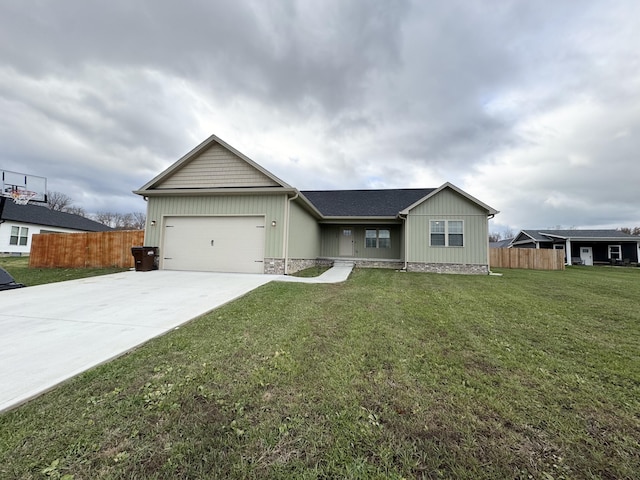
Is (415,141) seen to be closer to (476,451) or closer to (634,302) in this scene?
(634,302)

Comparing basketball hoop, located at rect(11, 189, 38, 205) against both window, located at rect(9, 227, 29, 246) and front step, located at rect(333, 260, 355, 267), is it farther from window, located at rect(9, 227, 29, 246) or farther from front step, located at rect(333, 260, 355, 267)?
front step, located at rect(333, 260, 355, 267)

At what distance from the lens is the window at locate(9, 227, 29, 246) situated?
2003cm

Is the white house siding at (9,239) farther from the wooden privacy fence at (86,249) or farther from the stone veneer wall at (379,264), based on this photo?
the stone veneer wall at (379,264)

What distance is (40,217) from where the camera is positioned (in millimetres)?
22531

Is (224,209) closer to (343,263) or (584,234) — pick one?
(343,263)

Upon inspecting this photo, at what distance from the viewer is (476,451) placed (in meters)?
1.65

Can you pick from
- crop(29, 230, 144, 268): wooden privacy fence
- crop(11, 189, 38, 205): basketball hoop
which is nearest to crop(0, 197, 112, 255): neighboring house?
crop(11, 189, 38, 205): basketball hoop

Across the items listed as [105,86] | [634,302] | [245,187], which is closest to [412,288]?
[634,302]

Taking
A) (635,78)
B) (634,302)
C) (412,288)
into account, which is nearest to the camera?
(634,302)

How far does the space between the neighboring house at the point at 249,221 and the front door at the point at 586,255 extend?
64.8 feet

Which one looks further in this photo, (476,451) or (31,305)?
(31,305)

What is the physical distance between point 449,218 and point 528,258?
29.7 feet

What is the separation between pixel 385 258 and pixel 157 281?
452 inches

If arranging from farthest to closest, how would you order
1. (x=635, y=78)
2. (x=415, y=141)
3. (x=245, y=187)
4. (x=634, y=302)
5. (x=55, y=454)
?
(x=415, y=141) < (x=245, y=187) < (x=635, y=78) < (x=634, y=302) < (x=55, y=454)
